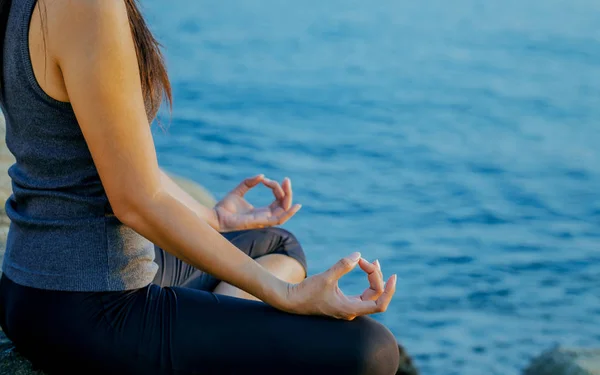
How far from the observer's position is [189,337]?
6.87ft

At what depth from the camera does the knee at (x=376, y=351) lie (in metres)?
2.10

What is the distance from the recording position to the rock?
151 inches

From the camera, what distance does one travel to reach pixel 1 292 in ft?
7.54

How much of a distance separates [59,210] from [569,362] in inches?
108

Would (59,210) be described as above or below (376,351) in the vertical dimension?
above

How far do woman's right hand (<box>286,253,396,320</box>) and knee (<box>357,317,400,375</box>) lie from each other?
0.05m

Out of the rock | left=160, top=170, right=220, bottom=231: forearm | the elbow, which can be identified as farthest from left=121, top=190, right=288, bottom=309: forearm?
the rock

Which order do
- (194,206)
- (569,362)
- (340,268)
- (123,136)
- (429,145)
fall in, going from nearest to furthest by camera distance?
1. (123,136)
2. (340,268)
3. (194,206)
4. (569,362)
5. (429,145)

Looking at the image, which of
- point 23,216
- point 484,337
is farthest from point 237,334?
point 484,337

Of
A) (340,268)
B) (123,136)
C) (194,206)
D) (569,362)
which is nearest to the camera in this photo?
(123,136)

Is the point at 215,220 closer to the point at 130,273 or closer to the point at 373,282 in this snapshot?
the point at 130,273

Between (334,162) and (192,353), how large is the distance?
6579 millimetres

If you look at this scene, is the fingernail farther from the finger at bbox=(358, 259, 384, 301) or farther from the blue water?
the blue water

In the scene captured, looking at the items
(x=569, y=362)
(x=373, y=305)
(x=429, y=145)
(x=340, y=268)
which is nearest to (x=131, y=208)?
(x=340, y=268)
